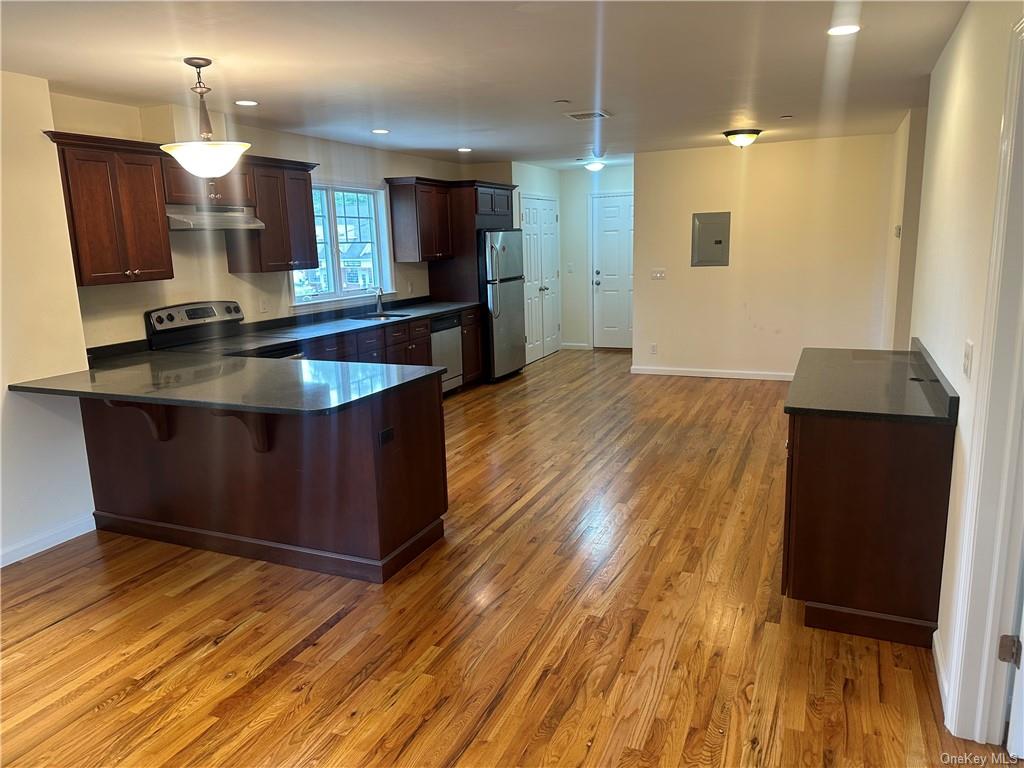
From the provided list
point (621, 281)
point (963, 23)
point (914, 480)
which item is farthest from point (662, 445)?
point (621, 281)

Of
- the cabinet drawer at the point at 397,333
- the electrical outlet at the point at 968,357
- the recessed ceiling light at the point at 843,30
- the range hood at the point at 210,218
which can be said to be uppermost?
the recessed ceiling light at the point at 843,30

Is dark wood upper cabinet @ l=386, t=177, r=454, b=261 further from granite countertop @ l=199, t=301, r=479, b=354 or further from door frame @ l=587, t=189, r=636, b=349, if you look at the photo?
door frame @ l=587, t=189, r=636, b=349

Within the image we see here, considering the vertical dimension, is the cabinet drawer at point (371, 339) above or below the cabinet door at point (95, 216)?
below

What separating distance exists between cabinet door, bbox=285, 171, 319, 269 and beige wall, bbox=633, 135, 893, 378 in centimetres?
366

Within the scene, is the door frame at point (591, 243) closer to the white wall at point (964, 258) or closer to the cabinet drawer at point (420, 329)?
the cabinet drawer at point (420, 329)

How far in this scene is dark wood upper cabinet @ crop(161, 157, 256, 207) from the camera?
4.06 metres

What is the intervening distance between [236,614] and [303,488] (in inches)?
24.2

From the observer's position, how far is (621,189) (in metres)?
9.08

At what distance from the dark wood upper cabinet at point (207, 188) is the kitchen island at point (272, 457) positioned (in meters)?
1.08

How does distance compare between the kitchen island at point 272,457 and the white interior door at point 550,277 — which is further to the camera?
the white interior door at point 550,277

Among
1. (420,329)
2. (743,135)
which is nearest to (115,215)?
(420,329)

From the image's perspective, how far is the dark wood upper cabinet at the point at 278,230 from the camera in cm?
477

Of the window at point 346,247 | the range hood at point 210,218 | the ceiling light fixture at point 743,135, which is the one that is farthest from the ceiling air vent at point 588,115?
the range hood at point 210,218

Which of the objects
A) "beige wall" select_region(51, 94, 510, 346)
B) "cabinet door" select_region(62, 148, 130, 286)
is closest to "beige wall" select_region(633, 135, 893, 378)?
"beige wall" select_region(51, 94, 510, 346)
